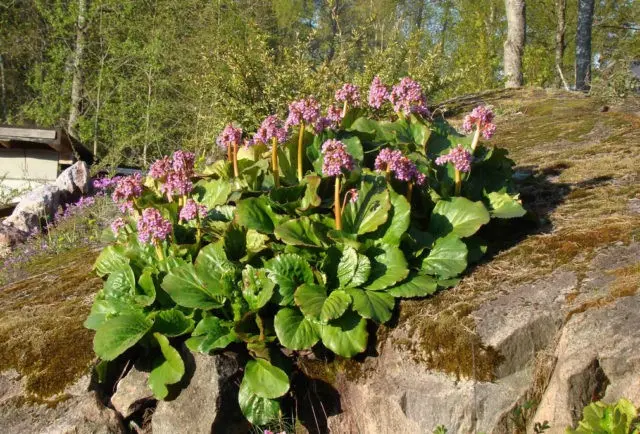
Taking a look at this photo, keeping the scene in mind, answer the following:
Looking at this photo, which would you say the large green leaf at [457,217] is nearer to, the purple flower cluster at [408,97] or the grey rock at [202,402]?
the purple flower cluster at [408,97]

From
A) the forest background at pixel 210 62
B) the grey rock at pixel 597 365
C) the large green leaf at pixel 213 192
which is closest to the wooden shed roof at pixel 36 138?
the forest background at pixel 210 62

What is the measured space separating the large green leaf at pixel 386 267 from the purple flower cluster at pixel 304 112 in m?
0.79

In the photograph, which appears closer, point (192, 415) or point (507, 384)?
point (507, 384)

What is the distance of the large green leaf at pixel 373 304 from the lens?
2883 millimetres

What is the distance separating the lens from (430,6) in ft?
111

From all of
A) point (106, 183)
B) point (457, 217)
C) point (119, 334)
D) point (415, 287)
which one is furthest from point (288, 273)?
point (106, 183)

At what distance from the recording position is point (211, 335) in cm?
298

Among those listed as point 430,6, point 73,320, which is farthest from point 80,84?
point 430,6

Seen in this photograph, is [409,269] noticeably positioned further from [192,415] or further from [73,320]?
[73,320]

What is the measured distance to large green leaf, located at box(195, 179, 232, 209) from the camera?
3.50 m

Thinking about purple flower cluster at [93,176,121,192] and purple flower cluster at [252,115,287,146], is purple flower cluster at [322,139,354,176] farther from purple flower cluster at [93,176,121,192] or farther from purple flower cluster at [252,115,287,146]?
purple flower cluster at [93,176,121,192]

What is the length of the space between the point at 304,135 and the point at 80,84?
1434 cm

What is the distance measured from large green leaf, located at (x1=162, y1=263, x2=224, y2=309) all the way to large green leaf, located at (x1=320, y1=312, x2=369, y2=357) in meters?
0.56

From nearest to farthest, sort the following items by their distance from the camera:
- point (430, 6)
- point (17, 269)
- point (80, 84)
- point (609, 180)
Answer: point (609, 180)
point (17, 269)
point (80, 84)
point (430, 6)
